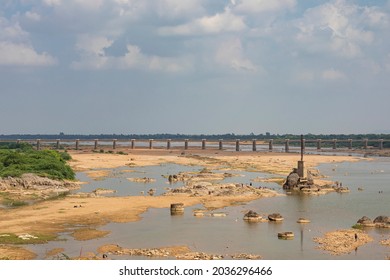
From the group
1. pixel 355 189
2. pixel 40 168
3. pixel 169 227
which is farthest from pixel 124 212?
pixel 355 189

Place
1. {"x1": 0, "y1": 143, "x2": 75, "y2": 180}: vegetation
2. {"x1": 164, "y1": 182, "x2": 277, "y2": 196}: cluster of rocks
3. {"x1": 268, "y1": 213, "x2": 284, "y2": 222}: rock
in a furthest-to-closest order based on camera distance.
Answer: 1. {"x1": 0, "y1": 143, "x2": 75, "y2": 180}: vegetation
2. {"x1": 164, "y1": 182, "x2": 277, "y2": 196}: cluster of rocks
3. {"x1": 268, "y1": 213, "x2": 284, "y2": 222}: rock

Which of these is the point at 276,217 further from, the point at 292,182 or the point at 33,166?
the point at 33,166

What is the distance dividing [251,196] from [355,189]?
14.4 m

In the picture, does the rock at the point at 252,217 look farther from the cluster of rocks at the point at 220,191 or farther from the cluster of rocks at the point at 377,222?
the cluster of rocks at the point at 220,191

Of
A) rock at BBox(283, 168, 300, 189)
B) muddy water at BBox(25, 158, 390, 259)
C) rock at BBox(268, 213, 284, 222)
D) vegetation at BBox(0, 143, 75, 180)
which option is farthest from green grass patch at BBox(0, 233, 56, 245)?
rock at BBox(283, 168, 300, 189)

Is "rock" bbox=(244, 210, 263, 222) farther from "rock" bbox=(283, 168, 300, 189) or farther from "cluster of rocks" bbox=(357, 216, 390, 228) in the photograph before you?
"rock" bbox=(283, 168, 300, 189)

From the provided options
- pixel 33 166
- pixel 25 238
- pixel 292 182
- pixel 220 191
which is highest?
pixel 33 166

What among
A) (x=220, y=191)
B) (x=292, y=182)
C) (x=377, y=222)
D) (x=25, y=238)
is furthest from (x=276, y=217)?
(x=292, y=182)

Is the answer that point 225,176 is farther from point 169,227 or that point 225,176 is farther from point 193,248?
point 193,248

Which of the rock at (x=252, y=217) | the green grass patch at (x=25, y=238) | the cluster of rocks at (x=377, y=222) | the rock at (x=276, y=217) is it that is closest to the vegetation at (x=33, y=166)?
the green grass patch at (x=25, y=238)

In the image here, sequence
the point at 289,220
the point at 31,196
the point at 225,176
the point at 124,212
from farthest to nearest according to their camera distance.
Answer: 1. the point at 225,176
2. the point at 31,196
3. the point at 124,212
4. the point at 289,220

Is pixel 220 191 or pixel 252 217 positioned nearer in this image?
pixel 252 217

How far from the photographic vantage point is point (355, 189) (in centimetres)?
5991

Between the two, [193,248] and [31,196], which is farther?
[31,196]
